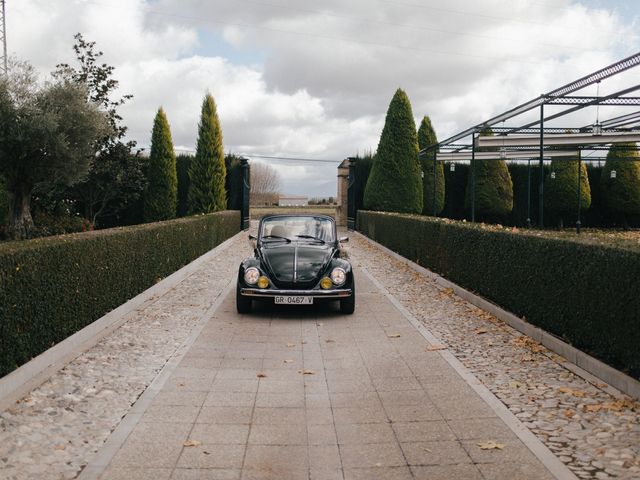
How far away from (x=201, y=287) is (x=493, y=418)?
780cm

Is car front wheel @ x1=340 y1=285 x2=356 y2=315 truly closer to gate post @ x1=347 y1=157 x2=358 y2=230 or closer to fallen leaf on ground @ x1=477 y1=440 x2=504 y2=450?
fallen leaf on ground @ x1=477 y1=440 x2=504 y2=450

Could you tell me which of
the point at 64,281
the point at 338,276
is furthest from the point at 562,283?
the point at 64,281

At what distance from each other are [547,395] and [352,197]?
26.7m

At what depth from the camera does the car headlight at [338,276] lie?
8.76 m

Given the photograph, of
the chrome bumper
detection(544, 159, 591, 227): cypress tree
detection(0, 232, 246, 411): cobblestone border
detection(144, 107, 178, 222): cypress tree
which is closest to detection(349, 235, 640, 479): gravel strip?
the chrome bumper

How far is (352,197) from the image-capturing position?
3175 cm

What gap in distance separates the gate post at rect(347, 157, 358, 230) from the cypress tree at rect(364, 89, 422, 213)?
4642mm

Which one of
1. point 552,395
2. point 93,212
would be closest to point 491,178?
point 93,212

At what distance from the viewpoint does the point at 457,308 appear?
9.54 meters

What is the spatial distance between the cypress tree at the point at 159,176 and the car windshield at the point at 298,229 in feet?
53.0

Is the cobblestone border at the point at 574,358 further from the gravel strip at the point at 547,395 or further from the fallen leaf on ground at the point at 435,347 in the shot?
the fallen leaf on ground at the point at 435,347

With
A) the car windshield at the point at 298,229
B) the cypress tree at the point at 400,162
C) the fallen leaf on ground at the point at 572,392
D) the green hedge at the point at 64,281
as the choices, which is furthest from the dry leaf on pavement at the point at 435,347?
the cypress tree at the point at 400,162

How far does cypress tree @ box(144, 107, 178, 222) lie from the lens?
25.5 meters

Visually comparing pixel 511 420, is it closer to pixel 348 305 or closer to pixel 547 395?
pixel 547 395
